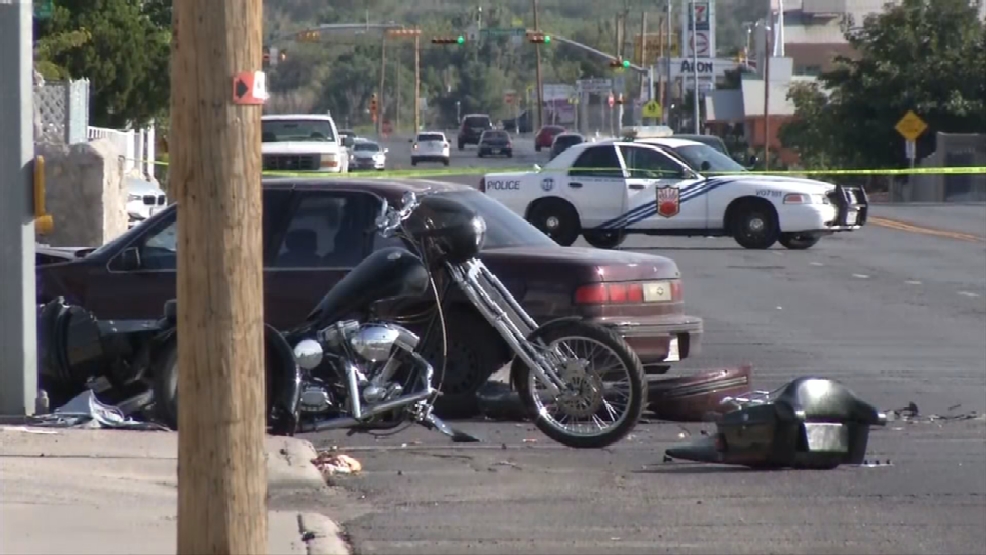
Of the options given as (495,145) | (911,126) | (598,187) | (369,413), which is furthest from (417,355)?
(495,145)

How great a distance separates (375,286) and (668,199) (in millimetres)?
14958

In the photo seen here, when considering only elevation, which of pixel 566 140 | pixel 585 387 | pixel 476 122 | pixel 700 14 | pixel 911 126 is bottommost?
pixel 585 387

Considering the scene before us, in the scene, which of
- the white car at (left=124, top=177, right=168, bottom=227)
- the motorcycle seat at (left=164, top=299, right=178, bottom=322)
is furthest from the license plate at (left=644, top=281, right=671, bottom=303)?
the white car at (left=124, top=177, right=168, bottom=227)

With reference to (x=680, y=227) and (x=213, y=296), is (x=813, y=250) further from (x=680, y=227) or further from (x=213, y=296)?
(x=213, y=296)

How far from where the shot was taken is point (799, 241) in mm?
24516

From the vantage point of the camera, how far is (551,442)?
31.3ft

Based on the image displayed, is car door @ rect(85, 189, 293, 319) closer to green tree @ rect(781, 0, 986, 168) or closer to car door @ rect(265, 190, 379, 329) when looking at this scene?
car door @ rect(265, 190, 379, 329)

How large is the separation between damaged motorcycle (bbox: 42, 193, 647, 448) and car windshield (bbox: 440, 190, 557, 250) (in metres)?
1.42

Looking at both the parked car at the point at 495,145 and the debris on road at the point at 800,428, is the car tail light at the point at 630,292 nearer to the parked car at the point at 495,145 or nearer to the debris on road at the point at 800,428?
the debris on road at the point at 800,428

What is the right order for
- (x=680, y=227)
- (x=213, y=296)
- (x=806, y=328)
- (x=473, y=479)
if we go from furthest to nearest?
(x=680, y=227)
(x=806, y=328)
(x=473, y=479)
(x=213, y=296)

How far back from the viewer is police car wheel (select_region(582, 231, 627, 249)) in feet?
79.0

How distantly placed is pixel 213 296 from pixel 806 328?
11.3 meters

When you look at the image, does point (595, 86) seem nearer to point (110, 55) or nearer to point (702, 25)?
point (702, 25)

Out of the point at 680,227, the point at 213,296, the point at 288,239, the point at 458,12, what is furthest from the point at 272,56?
the point at 458,12
